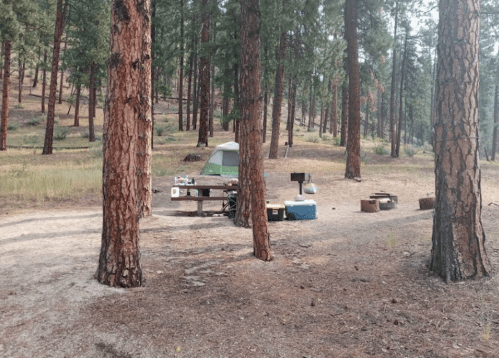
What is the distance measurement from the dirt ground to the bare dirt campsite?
1cm

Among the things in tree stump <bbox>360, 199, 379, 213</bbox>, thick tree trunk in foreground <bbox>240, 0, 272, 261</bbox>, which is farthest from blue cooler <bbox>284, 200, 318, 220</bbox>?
thick tree trunk in foreground <bbox>240, 0, 272, 261</bbox>

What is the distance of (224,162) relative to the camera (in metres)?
17.8

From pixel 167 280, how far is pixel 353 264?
2940 mm

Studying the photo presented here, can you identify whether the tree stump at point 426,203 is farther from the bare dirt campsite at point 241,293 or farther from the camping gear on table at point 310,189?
the camping gear on table at point 310,189

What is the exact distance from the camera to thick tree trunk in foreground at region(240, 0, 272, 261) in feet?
21.5

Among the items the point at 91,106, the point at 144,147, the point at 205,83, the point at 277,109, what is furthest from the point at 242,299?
the point at 91,106

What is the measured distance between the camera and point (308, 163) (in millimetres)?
21438

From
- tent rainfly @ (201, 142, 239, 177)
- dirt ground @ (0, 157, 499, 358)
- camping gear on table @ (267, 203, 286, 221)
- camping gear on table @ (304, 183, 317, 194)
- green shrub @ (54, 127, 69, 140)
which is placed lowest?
dirt ground @ (0, 157, 499, 358)

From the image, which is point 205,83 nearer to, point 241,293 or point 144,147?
point 144,147

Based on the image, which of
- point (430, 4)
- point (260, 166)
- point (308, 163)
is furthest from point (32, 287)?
point (430, 4)

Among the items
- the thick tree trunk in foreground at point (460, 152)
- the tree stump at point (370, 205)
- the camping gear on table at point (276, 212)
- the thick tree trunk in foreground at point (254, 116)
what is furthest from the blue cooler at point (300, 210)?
the thick tree trunk in foreground at point (460, 152)

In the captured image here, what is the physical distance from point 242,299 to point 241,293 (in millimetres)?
193

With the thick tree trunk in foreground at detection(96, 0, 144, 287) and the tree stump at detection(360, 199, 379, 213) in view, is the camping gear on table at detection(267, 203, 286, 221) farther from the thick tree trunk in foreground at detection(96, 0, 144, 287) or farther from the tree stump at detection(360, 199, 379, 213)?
the thick tree trunk in foreground at detection(96, 0, 144, 287)

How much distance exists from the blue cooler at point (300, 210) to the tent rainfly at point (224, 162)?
7823mm
